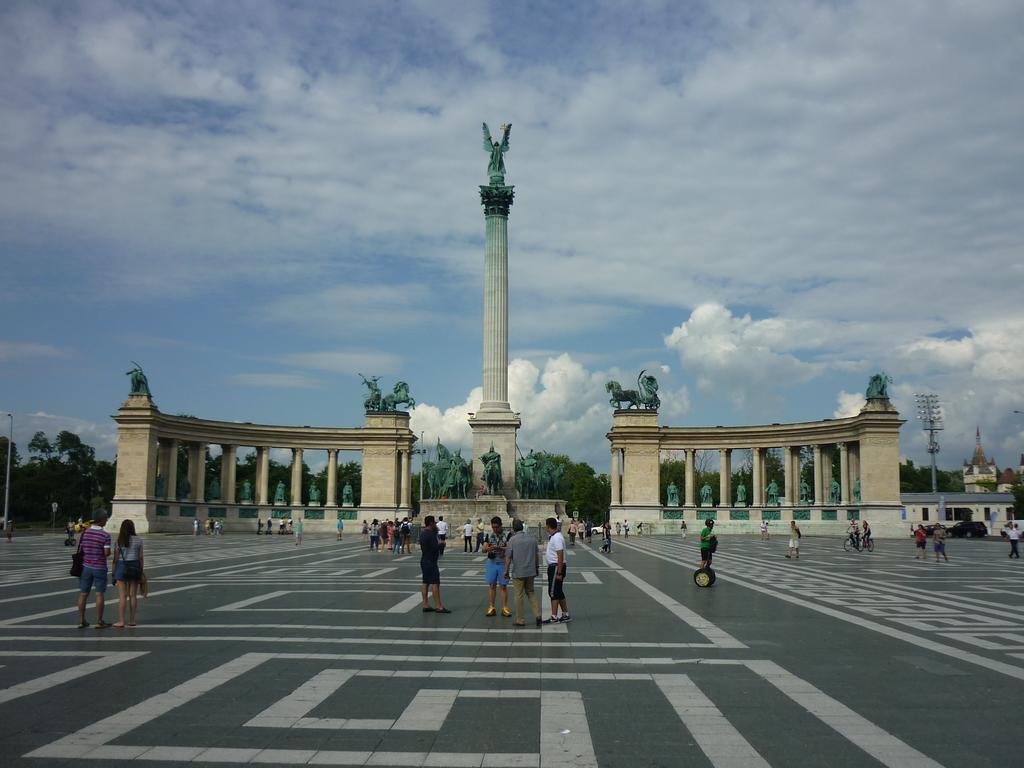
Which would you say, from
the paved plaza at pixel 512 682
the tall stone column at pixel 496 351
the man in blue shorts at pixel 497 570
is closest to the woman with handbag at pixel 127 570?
the paved plaza at pixel 512 682

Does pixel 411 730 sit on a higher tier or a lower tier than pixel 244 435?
lower

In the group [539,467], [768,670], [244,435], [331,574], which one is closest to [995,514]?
[539,467]

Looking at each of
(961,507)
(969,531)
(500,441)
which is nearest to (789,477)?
(969,531)

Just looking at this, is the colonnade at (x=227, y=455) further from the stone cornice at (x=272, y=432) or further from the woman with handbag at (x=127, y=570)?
the woman with handbag at (x=127, y=570)

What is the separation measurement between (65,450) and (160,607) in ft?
403

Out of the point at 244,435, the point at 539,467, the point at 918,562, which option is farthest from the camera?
the point at 244,435

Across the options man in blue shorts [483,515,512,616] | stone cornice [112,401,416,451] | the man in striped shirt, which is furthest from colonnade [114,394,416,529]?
man in blue shorts [483,515,512,616]

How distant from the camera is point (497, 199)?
67500mm

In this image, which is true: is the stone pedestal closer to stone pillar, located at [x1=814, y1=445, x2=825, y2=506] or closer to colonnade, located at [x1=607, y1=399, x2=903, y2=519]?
colonnade, located at [x1=607, y1=399, x2=903, y2=519]

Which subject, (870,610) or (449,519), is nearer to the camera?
(870,610)

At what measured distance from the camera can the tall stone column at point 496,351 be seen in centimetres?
6344

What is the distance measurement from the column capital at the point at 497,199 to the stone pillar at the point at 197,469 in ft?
143

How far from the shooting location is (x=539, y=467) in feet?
207

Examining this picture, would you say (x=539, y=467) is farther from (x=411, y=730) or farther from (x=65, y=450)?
(x=65, y=450)
